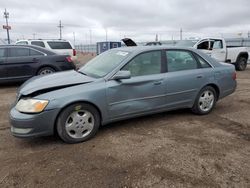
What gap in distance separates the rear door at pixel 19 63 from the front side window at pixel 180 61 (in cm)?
530

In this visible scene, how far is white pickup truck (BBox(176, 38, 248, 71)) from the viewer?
11.8 metres

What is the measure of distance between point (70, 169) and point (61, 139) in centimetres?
86

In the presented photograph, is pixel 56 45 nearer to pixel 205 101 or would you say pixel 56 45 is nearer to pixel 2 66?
pixel 2 66

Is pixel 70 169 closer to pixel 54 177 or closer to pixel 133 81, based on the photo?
pixel 54 177

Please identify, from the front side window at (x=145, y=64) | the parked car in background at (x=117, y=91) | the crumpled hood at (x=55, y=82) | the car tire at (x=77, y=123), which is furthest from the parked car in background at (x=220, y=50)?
the car tire at (x=77, y=123)

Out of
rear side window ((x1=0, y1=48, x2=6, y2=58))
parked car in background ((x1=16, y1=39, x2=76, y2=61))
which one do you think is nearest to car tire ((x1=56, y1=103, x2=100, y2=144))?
rear side window ((x1=0, y1=48, x2=6, y2=58))

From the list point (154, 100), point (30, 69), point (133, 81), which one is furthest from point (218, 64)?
point (30, 69)

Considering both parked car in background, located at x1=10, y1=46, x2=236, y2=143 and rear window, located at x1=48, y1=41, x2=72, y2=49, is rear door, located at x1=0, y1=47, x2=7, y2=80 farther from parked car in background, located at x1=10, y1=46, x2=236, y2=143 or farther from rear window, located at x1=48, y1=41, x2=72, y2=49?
rear window, located at x1=48, y1=41, x2=72, y2=49

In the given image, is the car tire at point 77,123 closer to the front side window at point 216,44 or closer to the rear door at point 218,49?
the rear door at point 218,49

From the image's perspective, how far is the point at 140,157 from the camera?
3264 millimetres

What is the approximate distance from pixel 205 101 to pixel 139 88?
1707 millimetres

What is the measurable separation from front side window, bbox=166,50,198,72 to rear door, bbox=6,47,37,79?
209 inches

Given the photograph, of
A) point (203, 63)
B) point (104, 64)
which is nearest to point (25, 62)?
point (104, 64)

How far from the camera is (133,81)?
4.05 meters
